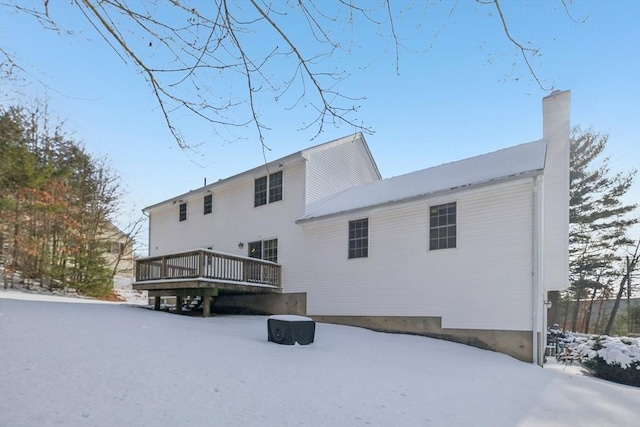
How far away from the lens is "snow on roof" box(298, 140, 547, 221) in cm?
1161

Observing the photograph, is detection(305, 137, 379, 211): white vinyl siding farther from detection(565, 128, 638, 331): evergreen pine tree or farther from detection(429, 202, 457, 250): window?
detection(565, 128, 638, 331): evergreen pine tree

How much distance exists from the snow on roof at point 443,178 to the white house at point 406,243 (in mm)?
62

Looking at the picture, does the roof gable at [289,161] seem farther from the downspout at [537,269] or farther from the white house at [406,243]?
the downspout at [537,269]

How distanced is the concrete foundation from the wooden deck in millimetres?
2823

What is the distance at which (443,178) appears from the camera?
13.5 meters

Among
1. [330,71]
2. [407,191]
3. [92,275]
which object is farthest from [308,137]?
[92,275]

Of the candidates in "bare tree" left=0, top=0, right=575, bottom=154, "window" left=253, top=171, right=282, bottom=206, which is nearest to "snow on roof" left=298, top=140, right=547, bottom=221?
"window" left=253, top=171, right=282, bottom=206

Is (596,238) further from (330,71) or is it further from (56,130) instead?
(56,130)

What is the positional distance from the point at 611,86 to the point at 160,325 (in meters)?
10.0

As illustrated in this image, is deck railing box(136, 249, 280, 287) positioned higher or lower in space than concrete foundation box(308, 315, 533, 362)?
higher

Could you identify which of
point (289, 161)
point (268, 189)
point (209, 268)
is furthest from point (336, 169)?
point (209, 268)

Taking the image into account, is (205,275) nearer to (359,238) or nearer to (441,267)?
(359,238)

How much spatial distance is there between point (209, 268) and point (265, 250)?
10.2ft

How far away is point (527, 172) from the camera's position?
10445 millimetres
